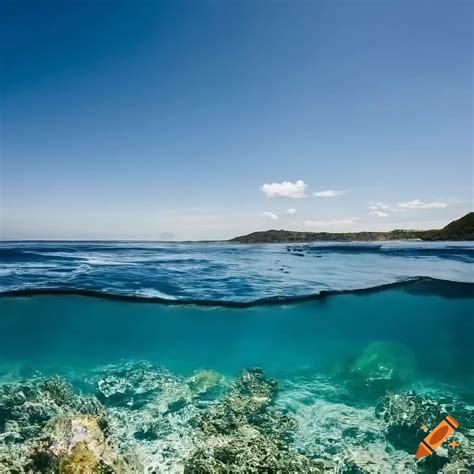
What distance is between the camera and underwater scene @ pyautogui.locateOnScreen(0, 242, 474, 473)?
23.0 ft

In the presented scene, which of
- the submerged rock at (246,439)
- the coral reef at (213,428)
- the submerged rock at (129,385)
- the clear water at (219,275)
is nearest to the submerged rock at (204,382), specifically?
the coral reef at (213,428)

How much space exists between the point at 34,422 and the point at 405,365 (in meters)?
14.1

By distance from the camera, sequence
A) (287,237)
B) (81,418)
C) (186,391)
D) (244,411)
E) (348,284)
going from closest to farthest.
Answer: (81,418), (244,411), (186,391), (348,284), (287,237)

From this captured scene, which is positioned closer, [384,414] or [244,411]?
[244,411]

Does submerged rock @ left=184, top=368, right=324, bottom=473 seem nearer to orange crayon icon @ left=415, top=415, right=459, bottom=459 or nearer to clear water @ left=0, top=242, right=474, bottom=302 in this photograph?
orange crayon icon @ left=415, top=415, right=459, bottom=459

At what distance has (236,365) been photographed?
22.0 m

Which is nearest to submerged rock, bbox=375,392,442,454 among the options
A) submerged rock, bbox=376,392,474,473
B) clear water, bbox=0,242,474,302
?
submerged rock, bbox=376,392,474,473

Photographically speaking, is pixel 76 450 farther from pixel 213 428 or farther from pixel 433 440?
pixel 433 440

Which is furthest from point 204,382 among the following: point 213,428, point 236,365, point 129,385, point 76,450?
point 236,365

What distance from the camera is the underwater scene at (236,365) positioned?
276 inches

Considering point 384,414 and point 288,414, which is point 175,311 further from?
point 384,414

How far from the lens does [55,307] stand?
19.0m

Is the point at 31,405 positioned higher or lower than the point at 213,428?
higher

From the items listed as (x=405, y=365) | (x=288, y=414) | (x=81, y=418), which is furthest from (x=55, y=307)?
(x=405, y=365)
